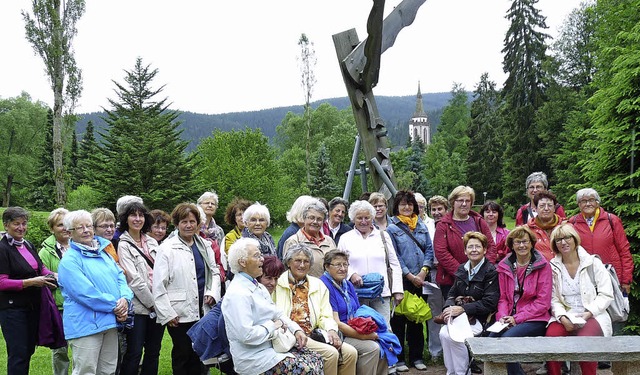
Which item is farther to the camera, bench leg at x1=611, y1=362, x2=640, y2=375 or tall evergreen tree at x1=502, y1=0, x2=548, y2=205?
tall evergreen tree at x1=502, y1=0, x2=548, y2=205

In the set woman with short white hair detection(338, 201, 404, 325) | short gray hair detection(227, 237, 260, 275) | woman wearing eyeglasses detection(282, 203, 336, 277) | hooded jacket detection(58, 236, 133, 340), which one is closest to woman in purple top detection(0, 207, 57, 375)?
hooded jacket detection(58, 236, 133, 340)

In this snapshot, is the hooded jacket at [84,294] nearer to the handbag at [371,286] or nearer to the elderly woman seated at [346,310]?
the elderly woman seated at [346,310]

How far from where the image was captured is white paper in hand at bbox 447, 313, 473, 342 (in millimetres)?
5340

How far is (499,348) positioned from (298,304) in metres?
1.63

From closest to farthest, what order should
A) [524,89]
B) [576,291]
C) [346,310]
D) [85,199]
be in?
[346,310], [576,291], [85,199], [524,89]

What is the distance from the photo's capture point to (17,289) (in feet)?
15.6

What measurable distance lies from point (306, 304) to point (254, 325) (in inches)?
24.8

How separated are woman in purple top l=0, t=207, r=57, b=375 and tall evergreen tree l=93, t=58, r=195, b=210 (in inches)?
850

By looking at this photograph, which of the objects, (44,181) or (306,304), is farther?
(44,181)

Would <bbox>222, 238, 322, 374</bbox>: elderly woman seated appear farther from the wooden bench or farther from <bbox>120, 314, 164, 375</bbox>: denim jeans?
the wooden bench

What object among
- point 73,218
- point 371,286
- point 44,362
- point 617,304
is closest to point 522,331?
point 617,304

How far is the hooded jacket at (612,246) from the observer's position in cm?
582

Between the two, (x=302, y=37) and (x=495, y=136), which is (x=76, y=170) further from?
(x=495, y=136)

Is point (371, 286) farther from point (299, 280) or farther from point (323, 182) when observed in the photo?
point (323, 182)
